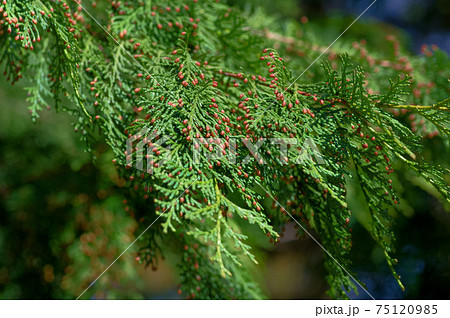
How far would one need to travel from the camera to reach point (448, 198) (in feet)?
2.76

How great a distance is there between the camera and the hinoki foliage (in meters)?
0.84

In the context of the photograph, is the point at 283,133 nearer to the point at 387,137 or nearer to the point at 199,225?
the point at 387,137

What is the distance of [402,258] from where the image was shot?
6.98 ft

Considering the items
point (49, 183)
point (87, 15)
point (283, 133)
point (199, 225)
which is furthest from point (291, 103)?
point (49, 183)

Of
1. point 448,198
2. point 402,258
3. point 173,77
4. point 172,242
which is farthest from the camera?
point 402,258

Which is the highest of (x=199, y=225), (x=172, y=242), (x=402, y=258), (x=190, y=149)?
(x=190, y=149)

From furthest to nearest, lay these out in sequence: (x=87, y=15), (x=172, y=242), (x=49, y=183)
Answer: (x=49, y=183) → (x=172, y=242) → (x=87, y=15)

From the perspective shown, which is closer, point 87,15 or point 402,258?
point 87,15

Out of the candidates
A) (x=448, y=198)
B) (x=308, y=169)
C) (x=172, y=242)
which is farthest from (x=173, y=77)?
(x=172, y=242)

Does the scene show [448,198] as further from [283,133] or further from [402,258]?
[402,258]

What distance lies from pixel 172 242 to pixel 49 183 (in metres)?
0.78

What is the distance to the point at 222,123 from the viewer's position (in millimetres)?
884

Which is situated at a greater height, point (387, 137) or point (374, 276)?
point (387, 137)

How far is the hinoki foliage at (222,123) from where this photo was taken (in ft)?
2.77
